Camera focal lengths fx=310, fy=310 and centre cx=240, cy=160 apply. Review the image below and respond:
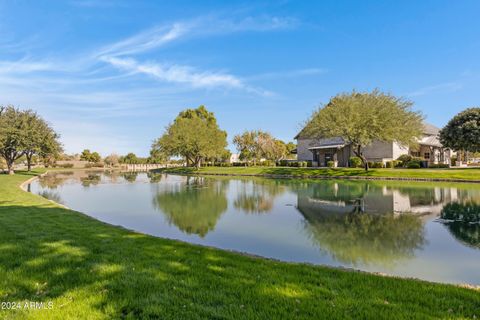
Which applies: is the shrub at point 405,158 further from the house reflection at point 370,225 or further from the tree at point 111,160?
the tree at point 111,160

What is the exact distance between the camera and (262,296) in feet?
12.2

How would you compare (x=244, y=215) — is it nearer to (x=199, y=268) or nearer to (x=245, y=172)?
(x=199, y=268)

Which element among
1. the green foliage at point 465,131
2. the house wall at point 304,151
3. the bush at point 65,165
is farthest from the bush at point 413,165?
the bush at point 65,165

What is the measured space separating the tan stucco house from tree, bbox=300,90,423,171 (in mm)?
4450

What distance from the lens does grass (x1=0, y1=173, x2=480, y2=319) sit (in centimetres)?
335

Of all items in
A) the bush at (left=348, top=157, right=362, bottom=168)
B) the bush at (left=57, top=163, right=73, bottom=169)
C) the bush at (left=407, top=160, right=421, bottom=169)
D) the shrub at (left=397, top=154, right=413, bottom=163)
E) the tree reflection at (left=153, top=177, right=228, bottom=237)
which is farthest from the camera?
the bush at (left=57, top=163, right=73, bottom=169)

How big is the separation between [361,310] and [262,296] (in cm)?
111

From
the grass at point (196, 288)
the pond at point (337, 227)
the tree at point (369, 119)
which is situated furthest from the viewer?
the tree at point (369, 119)

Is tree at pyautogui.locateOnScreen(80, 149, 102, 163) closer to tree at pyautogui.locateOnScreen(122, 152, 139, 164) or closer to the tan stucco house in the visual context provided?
tree at pyautogui.locateOnScreen(122, 152, 139, 164)

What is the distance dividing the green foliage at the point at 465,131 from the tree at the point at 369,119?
3.52 m

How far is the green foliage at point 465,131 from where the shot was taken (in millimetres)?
33438

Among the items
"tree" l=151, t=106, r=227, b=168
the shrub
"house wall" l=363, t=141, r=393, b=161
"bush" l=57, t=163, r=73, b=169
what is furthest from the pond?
"bush" l=57, t=163, r=73, b=169

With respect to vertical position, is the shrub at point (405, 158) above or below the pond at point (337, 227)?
above

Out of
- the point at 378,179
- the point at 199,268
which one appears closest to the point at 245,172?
the point at 378,179
